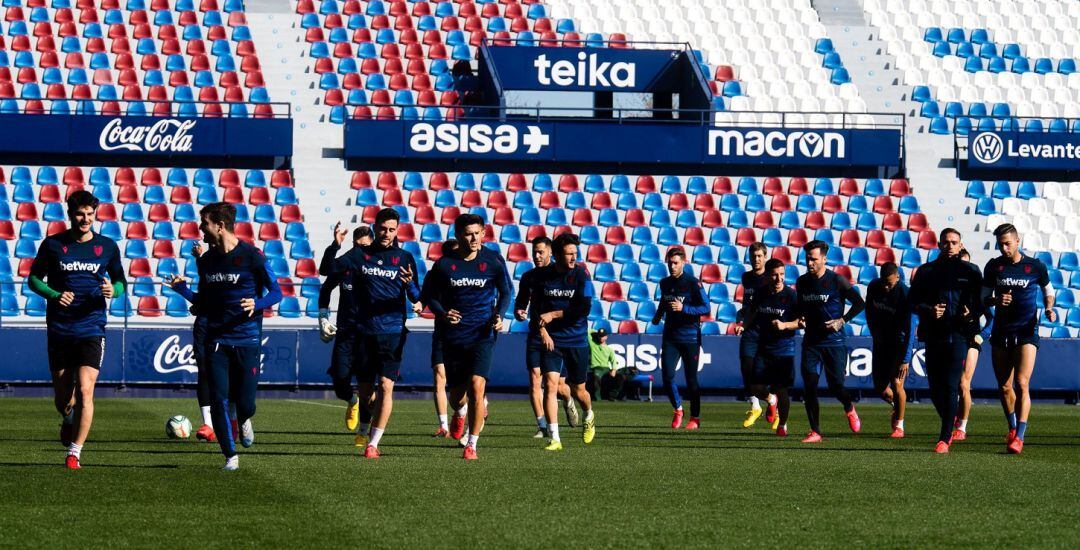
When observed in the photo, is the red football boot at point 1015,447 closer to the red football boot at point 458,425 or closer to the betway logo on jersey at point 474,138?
the red football boot at point 458,425

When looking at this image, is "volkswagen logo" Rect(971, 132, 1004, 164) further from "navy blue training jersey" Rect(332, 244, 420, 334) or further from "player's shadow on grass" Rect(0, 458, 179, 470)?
"player's shadow on grass" Rect(0, 458, 179, 470)

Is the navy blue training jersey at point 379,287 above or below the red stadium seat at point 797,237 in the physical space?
below

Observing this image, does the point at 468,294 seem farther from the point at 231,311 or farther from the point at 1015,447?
the point at 1015,447

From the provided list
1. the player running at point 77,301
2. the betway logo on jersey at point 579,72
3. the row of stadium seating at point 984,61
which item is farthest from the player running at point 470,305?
the row of stadium seating at point 984,61

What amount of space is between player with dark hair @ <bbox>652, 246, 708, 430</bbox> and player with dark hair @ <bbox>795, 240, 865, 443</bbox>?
70.1 inches

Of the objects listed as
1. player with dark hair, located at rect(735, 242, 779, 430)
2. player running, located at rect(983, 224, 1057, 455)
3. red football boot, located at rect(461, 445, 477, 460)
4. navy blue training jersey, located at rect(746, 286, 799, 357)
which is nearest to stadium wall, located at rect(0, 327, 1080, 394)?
player with dark hair, located at rect(735, 242, 779, 430)

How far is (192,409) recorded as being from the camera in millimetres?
21094

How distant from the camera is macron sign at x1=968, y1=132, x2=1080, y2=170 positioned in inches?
1330

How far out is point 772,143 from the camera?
108ft

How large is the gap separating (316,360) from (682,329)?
10.3 meters

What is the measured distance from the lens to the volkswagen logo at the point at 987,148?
33750 millimetres

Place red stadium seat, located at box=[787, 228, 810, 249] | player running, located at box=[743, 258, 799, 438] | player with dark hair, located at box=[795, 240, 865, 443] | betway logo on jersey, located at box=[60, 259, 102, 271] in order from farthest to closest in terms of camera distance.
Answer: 1. red stadium seat, located at box=[787, 228, 810, 249]
2. player running, located at box=[743, 258, 799, 438]
3. player with dark hair, located at box=[795, 240, 865, 443]
4. betway logo on jersey, located at box=[60, 259, 102, 271]

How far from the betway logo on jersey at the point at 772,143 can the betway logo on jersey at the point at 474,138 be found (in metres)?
4.00

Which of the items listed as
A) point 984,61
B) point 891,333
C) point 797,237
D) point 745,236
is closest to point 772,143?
point 797,237
